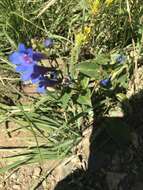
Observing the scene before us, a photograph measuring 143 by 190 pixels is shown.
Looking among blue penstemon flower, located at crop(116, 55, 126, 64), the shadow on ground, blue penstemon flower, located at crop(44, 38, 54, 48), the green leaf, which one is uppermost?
blue penstemon flower, located at crop(44, 38, 54, 48)

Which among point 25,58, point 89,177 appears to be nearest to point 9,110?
point 25,58

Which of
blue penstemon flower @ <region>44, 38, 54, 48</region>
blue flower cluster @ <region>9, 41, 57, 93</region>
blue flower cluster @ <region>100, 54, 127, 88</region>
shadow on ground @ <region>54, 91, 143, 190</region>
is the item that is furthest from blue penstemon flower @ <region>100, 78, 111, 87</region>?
blue penstemon flower @ <region>44, 38, 54, 48</region>

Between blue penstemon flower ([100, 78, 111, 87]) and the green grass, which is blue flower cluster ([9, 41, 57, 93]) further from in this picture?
blue penstemon flower ([100, 78, 111, 87])

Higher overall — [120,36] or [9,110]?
[120,36]

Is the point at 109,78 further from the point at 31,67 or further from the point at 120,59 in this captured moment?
the point at 31,67

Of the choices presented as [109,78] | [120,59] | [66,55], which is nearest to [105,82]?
[109,78]

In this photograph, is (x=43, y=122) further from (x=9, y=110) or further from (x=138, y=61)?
(x=138, y=61)
